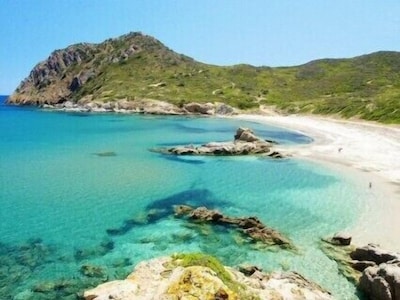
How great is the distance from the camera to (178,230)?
3341 cm

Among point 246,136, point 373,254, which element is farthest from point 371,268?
point 246,136

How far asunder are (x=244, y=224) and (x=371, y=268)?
11.7m

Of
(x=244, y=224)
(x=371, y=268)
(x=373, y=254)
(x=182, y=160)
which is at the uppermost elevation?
(x=371, y=268)

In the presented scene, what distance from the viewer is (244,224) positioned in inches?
1330

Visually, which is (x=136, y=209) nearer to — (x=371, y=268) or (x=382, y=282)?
(x=371, y=268)

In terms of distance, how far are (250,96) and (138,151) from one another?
110656 millimetres

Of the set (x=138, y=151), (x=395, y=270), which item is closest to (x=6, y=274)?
(x=395, y=270)

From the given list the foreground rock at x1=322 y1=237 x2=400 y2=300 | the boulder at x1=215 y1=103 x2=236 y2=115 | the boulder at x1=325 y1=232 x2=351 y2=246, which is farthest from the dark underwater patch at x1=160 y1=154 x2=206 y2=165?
the boulder at x1=215 y1=103 x2=236 y2=115

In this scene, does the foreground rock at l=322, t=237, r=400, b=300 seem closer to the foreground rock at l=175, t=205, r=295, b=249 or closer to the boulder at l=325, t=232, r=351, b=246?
the boulder at l=325, t=232, r=351, b=246

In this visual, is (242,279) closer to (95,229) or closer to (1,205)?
(95,229)

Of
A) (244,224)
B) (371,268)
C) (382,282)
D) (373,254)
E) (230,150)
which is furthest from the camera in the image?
(230,150)

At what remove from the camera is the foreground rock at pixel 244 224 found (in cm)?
3084

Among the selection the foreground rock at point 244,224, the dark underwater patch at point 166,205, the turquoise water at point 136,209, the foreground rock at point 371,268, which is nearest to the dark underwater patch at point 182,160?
the turquoise water at point 136,209

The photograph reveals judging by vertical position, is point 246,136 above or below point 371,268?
above
